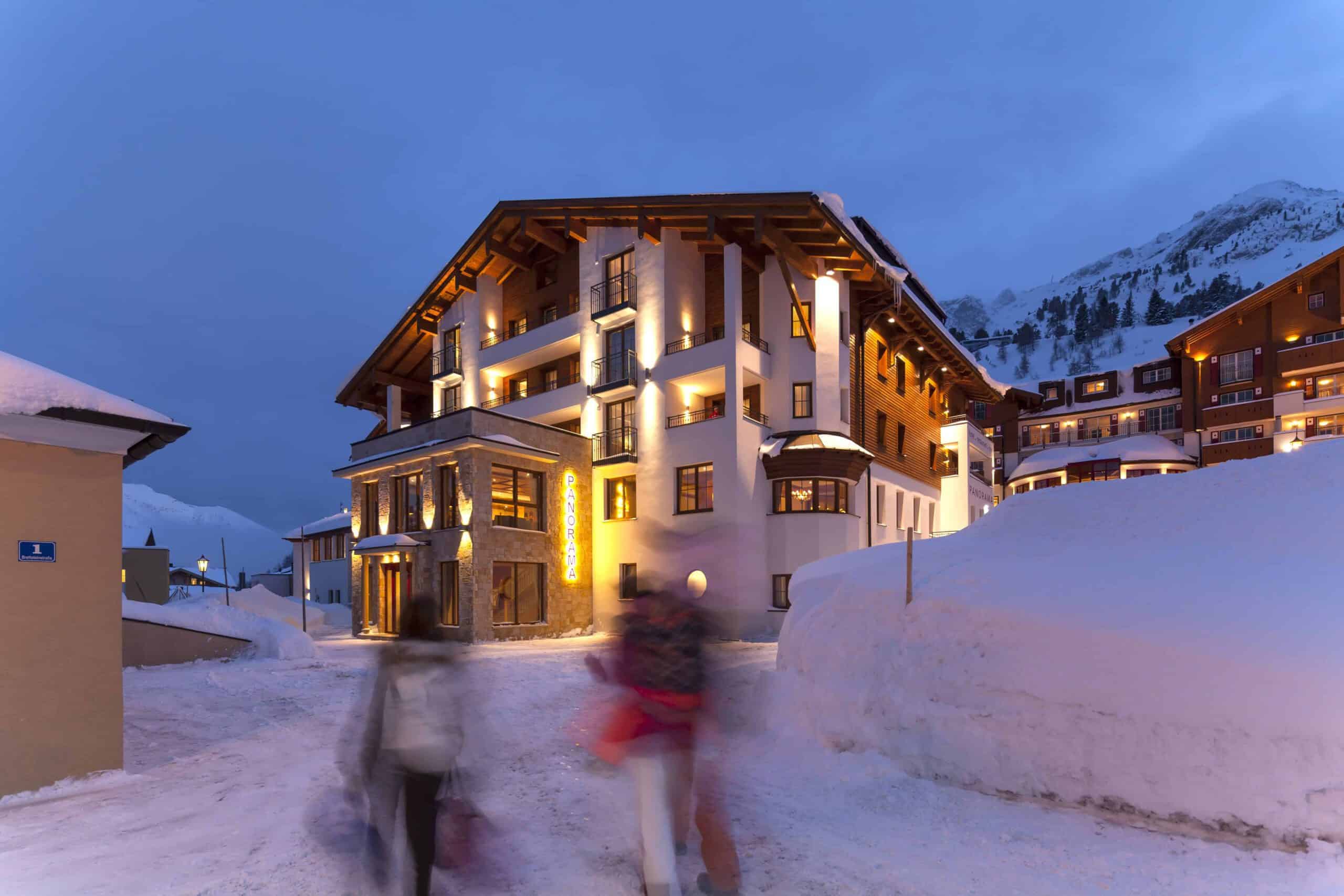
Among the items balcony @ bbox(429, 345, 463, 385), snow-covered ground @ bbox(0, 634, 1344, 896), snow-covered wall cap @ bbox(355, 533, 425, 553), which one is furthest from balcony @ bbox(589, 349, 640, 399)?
snow-covered ground @ bbox(0, 634, 1344, 896)

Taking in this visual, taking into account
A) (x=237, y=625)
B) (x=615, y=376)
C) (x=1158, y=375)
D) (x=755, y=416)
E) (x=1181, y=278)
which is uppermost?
(x=1181, y=278)

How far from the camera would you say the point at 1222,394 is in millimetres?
48281

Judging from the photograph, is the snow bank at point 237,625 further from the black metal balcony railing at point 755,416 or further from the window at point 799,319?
the window at point 799,319

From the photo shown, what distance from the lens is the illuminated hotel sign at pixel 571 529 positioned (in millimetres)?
25953

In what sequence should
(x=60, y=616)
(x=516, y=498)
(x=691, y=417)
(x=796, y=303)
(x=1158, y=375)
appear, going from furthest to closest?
1. (x=1158, y=375)
2. (x=691, y=417)
3. (x=516, y=498)
4. (x=796, y=303)
5. (x=60, y=616)

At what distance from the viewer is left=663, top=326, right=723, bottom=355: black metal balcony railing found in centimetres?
2502

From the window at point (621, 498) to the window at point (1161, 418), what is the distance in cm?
4714

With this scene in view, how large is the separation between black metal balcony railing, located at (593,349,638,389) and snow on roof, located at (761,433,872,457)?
5770 mm

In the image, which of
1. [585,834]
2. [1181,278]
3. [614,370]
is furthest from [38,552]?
[1181,278]

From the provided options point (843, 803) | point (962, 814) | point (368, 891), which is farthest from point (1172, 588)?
point (368, 891)

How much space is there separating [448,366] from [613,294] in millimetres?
10497

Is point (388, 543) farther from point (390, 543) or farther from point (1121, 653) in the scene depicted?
point (1121, 653)

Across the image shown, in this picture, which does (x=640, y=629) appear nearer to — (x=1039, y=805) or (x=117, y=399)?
(x=1039, y=805)

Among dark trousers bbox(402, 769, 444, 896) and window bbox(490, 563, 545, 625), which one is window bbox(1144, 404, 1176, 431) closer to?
window bbox(490, 563, 545, 625)
